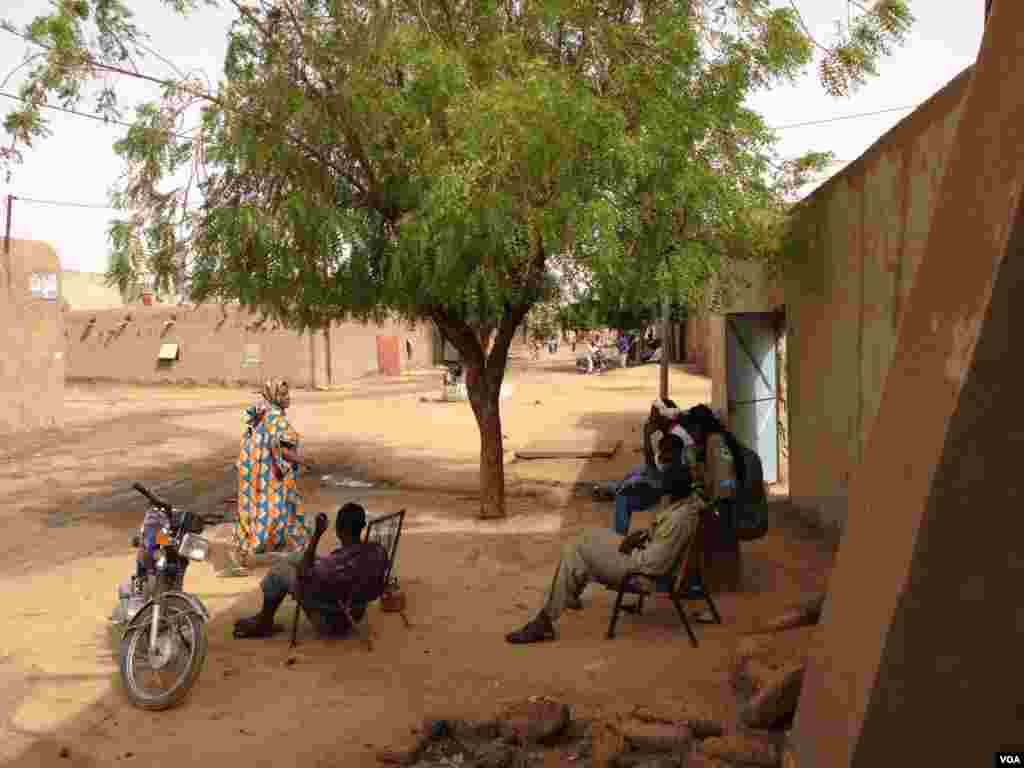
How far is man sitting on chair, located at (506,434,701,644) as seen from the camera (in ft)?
19.4

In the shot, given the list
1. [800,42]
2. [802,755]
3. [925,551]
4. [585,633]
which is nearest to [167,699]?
[585,633]

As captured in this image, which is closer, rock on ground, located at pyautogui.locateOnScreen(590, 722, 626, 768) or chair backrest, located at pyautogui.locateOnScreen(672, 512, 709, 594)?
rock on ground, located at pyautogui.locateOnScreen(590, 722, 626, 768)

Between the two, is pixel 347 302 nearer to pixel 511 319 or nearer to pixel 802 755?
pixel 511 319

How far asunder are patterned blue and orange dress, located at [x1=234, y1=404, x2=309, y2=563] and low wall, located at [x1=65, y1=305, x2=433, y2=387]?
20.5m

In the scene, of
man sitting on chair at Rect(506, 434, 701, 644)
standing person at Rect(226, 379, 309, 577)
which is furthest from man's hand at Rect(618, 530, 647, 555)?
standing person at Rect(226, 379, 309, 577)

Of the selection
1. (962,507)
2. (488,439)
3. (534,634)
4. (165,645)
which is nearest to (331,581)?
(165,645)

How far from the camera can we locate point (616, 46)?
8273 mm

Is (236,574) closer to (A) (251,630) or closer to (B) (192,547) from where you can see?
(A) (251,630)

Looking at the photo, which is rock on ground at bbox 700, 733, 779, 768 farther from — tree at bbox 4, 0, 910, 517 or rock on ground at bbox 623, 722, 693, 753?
tree at bbox 4, 0, 910, 517

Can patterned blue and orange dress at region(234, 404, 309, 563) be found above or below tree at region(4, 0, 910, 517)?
below

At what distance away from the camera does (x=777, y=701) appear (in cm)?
432

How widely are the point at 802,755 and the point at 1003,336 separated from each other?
5.60 feet

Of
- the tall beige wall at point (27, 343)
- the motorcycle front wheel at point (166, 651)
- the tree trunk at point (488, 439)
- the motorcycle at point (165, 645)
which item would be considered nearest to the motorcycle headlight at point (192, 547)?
the motorcycle at point (165, 645)

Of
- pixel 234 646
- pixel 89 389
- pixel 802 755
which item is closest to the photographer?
pixel 802 755
